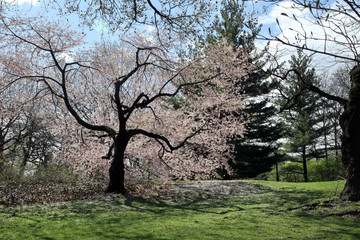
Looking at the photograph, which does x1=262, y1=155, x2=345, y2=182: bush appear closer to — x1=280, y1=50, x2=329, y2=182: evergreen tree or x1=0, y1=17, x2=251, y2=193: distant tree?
x1=280, y1=50, x2=329, y2=182: evergreen tree

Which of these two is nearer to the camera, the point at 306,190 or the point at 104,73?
the point at 104,73

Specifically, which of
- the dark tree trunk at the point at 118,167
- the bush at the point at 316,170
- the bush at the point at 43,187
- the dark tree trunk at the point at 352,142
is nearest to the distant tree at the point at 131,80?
the dark tree trunk at the point at 118,167

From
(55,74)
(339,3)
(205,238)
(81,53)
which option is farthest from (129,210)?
(55,74)

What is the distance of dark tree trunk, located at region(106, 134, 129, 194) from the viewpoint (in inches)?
435

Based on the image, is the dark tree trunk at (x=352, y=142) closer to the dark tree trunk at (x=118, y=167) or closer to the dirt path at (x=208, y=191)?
the dirt path at (x=208, y=191)

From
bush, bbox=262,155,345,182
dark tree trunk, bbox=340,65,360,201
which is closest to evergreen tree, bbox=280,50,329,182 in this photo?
bush, bbox=262,155,345,182

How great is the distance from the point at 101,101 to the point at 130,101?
1.59m

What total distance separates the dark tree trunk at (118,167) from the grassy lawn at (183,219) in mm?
707

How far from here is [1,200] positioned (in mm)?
9344

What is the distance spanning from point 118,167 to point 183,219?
429 cm

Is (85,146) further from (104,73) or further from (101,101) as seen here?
(104,73)

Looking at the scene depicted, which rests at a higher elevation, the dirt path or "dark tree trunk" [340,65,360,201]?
"dark tree trunk" [340,65,360,201]

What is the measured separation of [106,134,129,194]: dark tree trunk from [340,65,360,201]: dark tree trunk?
7.50 m

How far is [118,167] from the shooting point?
1102 centimetres
